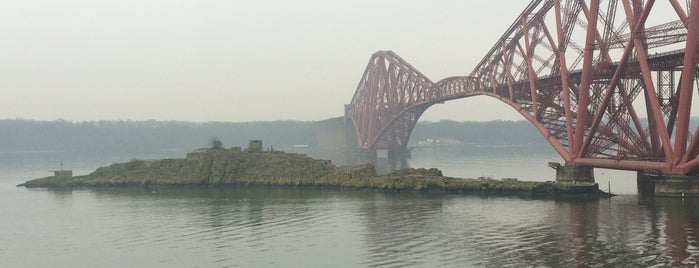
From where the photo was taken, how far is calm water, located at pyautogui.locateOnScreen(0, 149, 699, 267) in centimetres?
3659

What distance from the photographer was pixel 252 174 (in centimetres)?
8969

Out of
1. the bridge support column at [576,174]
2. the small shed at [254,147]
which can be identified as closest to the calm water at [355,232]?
the bridge support column at [576,174]

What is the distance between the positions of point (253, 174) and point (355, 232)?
45.1 m

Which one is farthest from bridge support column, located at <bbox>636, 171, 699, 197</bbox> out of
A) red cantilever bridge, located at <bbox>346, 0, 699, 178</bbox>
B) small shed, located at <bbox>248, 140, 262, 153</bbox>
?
small shed, located at <bbox>248, 140, 262, 153</bbox>

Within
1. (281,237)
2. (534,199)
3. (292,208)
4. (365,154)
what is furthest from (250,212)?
(365,154)

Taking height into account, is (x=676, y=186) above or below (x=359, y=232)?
above

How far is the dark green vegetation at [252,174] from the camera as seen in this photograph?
7656cm

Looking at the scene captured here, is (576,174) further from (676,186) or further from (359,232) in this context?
(359,232)

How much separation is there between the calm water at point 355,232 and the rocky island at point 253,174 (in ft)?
16.0

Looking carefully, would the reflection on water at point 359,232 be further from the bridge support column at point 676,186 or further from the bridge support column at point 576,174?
the bridge support column at point 576,174

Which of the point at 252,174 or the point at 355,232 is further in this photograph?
the point at 252,174

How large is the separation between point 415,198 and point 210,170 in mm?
34981

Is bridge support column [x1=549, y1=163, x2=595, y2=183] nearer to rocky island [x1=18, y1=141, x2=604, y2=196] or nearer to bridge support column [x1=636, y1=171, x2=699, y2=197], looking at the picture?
rocky island [x1=18, y1=141, x2=604, y2=196]

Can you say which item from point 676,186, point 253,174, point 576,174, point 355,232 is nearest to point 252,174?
point 253,174
